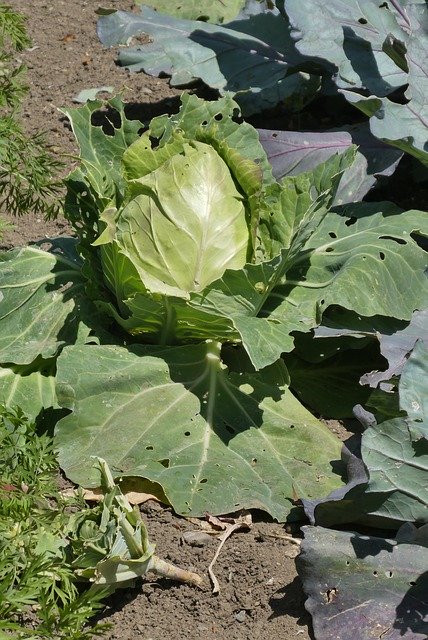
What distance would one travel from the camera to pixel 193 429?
3.44 metres

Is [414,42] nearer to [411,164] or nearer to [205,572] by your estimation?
[411,164]

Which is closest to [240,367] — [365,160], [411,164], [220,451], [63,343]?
[220,451]

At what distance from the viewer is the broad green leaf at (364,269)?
3.52m

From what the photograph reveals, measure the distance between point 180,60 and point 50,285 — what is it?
1530 millimetres

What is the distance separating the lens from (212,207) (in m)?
3.49

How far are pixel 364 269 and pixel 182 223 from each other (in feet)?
2.20

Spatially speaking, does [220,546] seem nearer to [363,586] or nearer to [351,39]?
[363,586]

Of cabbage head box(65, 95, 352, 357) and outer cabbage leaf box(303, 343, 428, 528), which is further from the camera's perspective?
cabbage head box(65, 95, 352, 357)

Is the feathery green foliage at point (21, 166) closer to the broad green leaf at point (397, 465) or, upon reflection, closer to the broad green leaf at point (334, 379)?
the broad green leaf at point (334, 379)

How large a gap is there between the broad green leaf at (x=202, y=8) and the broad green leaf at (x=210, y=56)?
595 mm

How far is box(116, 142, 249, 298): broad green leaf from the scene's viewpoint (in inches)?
136

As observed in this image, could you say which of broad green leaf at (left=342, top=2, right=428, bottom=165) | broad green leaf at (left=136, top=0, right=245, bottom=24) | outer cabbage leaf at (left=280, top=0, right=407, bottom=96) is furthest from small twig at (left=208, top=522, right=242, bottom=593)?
broad green leaf at (left=136, top=0, right=245, bottom=24)

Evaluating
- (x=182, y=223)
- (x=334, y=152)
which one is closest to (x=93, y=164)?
(x=182, y=223)

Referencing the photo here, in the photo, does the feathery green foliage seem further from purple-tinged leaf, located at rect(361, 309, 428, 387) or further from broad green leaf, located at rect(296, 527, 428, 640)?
broad green leaf, located at rect(296, 527, 428, 640)
